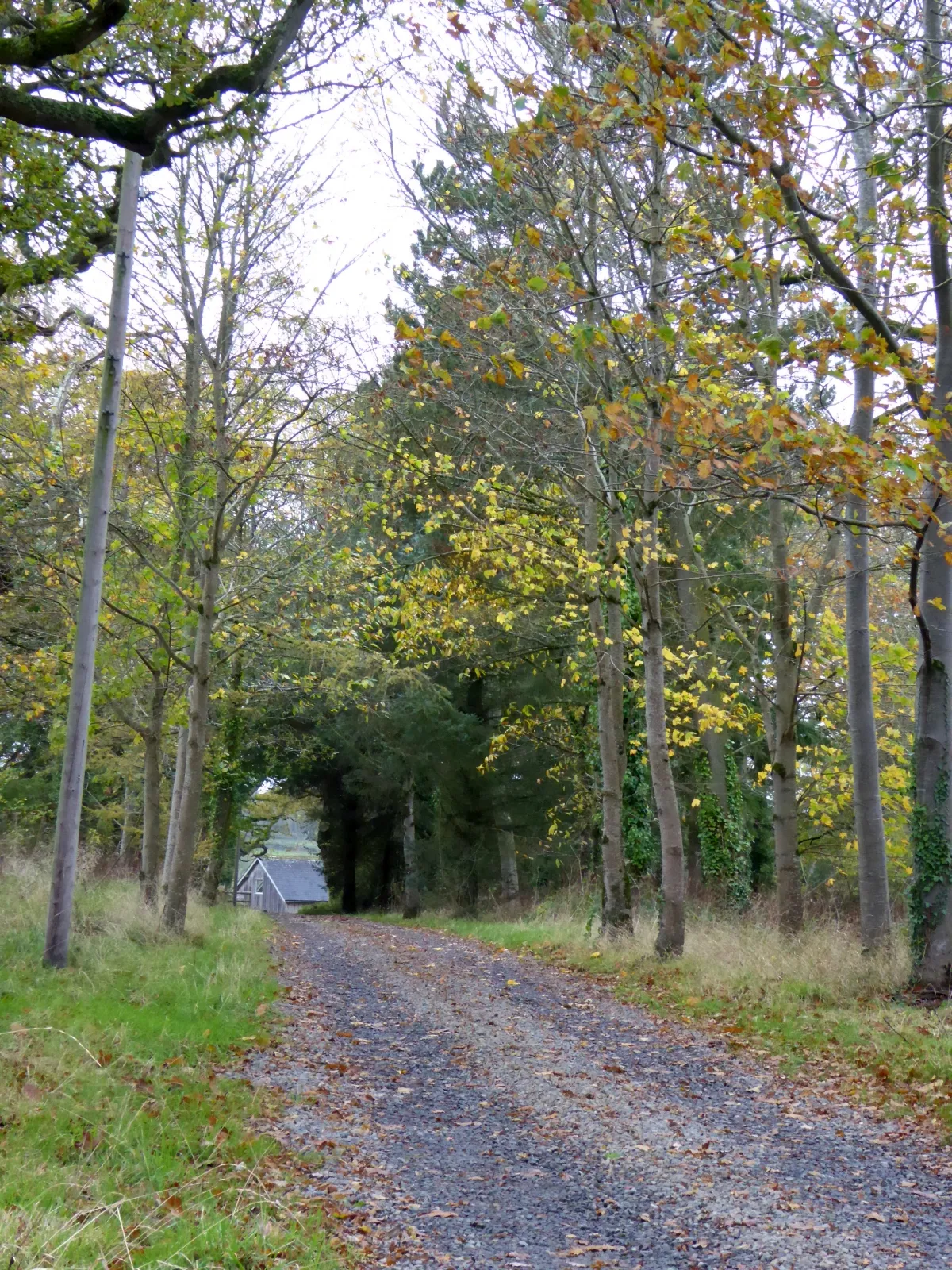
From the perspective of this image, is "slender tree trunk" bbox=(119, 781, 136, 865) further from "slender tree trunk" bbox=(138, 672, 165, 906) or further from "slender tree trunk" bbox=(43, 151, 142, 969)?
"slender tree trunk" bbox=(43, 151, 142, 969)

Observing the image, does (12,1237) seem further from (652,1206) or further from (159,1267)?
(652,1206)

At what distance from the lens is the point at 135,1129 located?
16.2ft

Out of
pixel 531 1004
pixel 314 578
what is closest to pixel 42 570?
pixel 314 578

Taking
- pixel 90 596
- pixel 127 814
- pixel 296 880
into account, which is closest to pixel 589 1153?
pixel 90 596

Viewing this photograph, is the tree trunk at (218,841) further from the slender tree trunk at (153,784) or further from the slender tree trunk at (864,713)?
the slender tree trunk at (864,713)

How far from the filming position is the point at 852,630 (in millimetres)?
10297

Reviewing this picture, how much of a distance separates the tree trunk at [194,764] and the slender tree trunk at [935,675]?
820cm

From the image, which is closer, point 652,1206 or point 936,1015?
point 652,1206

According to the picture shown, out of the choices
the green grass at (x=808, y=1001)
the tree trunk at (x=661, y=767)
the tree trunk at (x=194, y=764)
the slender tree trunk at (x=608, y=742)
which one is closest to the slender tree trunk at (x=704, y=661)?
the slender tree trunk at (x=608, y=742)

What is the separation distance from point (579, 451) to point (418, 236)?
6449mm

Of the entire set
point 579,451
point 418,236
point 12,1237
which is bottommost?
point 12,1237

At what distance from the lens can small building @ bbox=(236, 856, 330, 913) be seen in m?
72.2

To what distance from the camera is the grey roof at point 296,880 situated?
2842 inches

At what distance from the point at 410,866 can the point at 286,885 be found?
158ft
